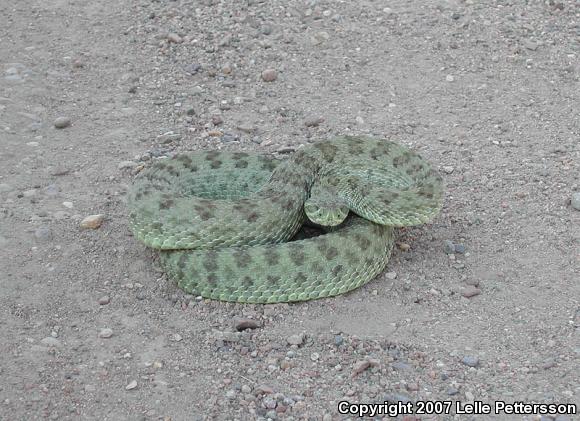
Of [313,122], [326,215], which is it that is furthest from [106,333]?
[313,122]

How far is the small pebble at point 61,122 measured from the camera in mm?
10250

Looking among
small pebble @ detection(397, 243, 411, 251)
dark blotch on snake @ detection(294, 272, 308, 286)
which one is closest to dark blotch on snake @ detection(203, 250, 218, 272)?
dark blotch on snake @ detection(294, 272, 308, 286)

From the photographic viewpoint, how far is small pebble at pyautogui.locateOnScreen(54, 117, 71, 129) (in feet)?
33.6

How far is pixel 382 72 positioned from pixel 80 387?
19.5 ft

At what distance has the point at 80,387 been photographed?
21.9ft

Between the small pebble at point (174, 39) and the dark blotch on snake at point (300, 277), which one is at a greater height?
the dark blotch on snake at point (300, 277)

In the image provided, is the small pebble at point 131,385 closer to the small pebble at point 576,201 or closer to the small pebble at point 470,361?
the small pebble at point 470,361

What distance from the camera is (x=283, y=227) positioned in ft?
25.9

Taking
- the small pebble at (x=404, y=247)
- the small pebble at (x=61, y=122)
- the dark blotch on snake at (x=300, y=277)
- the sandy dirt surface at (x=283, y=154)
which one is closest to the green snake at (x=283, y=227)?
the dark blotch on snake at (x=300, y=277)

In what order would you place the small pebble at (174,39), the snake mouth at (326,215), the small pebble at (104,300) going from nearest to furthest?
the small pebble at (104,300)
the snake mouth at (326,215)
the small pebble at (174,39)

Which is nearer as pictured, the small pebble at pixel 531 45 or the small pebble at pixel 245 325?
the small pebble at pixel 245 325

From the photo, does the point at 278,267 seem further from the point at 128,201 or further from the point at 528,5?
the point at 528,5

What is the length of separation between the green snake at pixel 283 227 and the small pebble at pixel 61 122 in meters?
2.25

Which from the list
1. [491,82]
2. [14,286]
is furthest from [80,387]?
[491,82]
